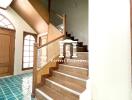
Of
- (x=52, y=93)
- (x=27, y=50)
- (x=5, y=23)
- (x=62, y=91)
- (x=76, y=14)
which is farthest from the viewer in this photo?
(x=27, y=50)

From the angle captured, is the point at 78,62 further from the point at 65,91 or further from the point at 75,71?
the point at 65,91

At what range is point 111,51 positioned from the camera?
94 cm

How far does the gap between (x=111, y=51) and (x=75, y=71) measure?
227 centimetres

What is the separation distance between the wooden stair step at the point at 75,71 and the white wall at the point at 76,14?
1.86m

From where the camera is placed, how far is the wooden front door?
575 centimetres

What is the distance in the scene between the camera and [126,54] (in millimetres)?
875

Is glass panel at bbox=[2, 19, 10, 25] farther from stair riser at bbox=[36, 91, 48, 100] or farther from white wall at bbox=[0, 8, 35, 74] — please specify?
stair riser at bbox=[36, 91, 48, 100]

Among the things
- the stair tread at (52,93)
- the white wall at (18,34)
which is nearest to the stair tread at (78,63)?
the stair tread at (52,93)

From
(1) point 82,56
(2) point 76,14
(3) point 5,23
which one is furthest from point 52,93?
(3) point 5,23

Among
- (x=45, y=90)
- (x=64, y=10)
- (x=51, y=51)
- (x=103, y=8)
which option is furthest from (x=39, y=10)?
(x=103, y=8)

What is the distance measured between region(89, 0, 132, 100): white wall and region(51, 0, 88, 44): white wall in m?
4.12

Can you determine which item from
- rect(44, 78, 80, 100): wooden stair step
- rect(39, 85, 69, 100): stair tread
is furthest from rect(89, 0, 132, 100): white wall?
rect(39, 85, 69, 100): stair tread

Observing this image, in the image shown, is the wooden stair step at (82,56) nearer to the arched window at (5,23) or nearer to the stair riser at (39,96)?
the stair riser at (39,96)

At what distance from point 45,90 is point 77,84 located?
3.04 feet
